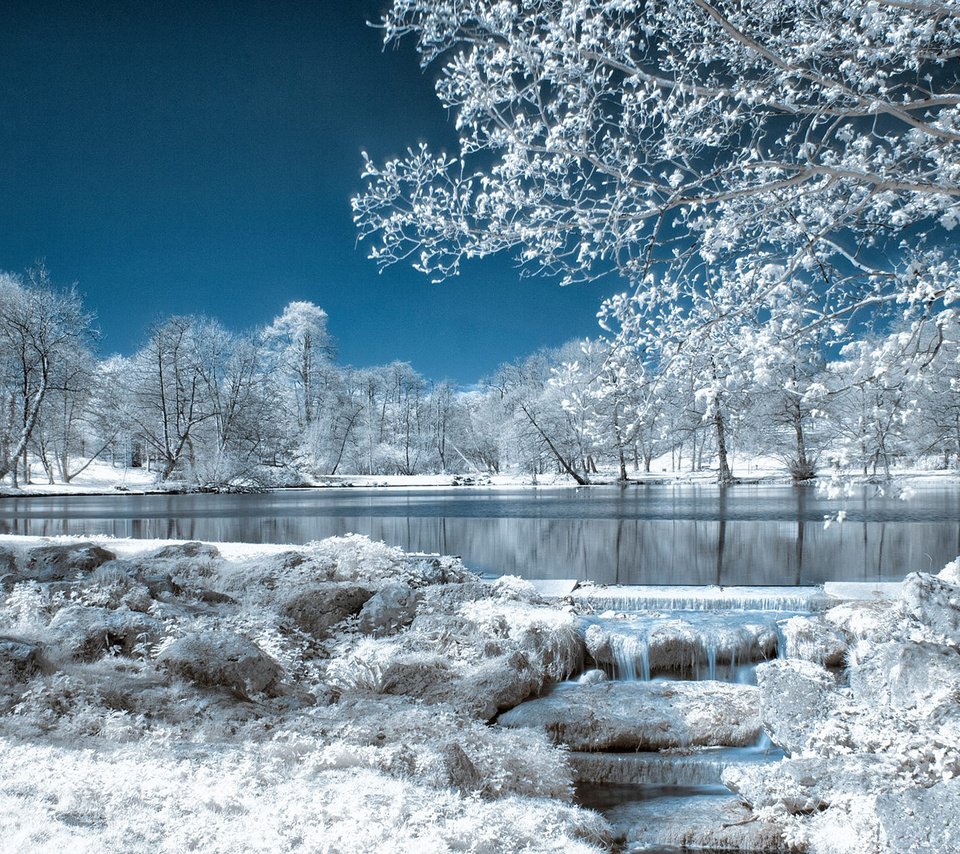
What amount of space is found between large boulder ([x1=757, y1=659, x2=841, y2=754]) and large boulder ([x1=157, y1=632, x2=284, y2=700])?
374 centimetres

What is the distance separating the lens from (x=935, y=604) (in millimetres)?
5465

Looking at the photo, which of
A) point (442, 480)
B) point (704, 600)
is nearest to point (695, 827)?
point (704, 600)

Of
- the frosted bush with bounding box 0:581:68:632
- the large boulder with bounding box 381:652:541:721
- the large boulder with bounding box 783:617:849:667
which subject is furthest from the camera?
the large boulder with bounding box 783:617:849:667

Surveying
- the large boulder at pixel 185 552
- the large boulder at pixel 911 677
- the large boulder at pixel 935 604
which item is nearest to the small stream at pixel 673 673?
the large boulder at pixel 911 677

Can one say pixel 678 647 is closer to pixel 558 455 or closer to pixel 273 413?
pixel 558 455

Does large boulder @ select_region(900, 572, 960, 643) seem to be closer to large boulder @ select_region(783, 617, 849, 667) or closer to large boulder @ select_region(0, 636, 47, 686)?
large boulder @ select_region(783, 617, 849, 667)

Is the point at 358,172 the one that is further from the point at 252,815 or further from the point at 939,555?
the point at 939,555

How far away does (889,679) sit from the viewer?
4.68m

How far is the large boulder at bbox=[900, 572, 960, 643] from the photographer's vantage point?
17.3ft

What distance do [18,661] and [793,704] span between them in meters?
5.46

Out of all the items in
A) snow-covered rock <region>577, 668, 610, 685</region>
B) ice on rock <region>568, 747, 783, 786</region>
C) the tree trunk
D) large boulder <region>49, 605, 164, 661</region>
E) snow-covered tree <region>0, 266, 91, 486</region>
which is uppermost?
snow-covered tree <region>0, 266, 91, 486</region>

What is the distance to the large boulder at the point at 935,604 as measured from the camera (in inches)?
208

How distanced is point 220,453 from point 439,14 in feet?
105

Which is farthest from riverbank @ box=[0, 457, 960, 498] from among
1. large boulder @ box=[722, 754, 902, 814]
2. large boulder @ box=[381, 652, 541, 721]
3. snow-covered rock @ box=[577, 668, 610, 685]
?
large boulder @ box=[722, 754, 902, 814]
